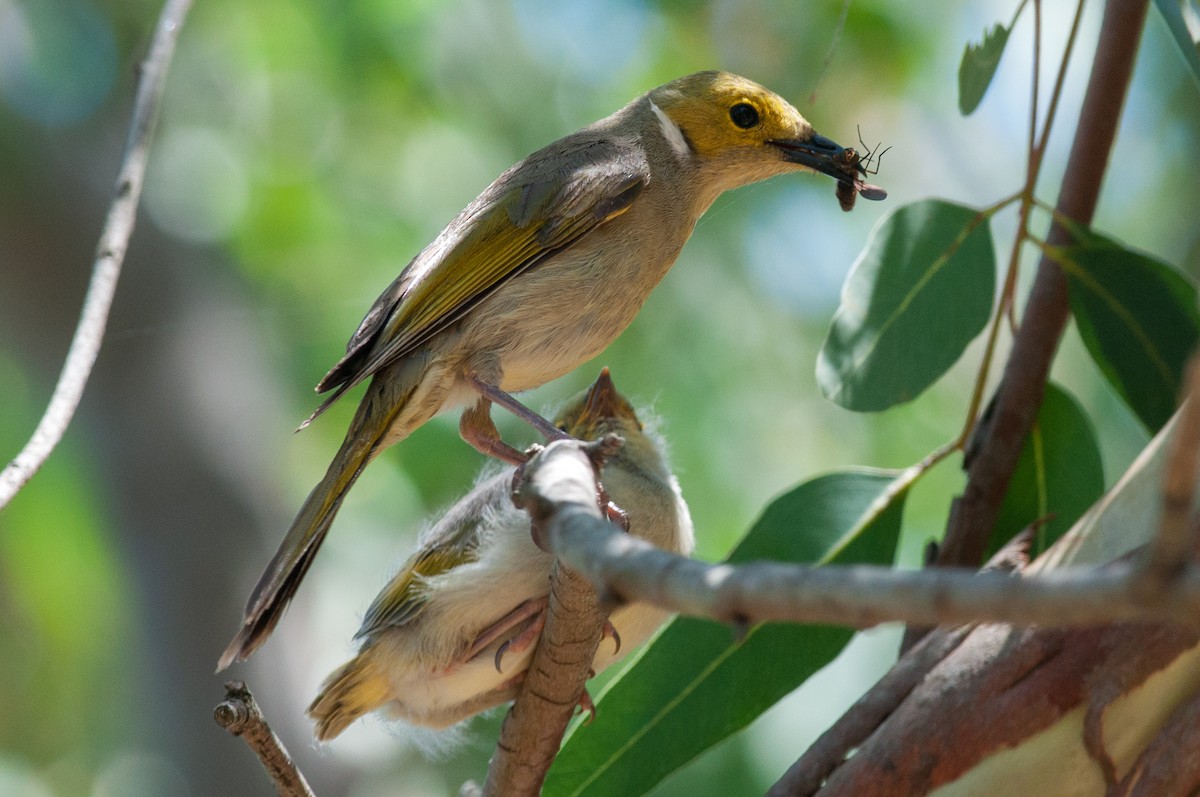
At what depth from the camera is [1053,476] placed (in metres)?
3.40

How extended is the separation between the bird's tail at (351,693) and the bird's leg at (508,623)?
0.27 metres

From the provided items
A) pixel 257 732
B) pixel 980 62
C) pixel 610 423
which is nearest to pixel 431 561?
pixel 610 423

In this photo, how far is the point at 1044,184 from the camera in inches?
276

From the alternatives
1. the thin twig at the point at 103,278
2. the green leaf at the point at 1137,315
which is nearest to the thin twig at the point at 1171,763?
the green leaf at the point at 1137,315

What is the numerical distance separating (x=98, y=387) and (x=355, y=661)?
12.4 feet

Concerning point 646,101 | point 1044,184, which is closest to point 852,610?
point 646,101

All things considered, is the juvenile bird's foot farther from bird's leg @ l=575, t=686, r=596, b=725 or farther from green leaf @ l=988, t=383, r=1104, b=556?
green leaf @ l=988, t=383, r=1104, b=556

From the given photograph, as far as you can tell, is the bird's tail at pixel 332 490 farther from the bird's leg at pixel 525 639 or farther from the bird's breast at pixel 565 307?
the bird's leg at pixel 525 639

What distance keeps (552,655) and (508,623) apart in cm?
48

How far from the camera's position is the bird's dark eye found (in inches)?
125

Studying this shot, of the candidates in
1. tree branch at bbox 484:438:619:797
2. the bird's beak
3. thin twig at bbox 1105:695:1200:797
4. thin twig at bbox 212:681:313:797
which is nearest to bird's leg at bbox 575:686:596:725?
tree branch at bbox 484:438:619:797

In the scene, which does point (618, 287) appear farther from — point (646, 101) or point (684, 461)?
point (684, 461)

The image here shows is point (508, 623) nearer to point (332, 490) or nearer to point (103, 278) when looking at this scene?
point (332, 490)

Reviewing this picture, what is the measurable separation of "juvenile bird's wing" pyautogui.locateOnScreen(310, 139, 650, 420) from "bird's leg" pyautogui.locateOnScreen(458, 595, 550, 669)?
664mm
